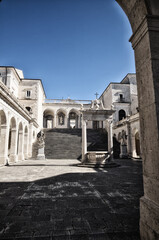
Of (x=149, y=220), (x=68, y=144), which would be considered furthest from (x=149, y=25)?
(x=68, y=144)

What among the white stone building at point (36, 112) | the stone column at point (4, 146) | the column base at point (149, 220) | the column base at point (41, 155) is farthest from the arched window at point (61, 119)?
the column base at point (149, 220)

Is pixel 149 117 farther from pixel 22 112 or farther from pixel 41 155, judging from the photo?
pixel 41 155

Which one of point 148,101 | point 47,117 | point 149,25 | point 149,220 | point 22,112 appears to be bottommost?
point 149,220

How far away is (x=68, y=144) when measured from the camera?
2195 cm

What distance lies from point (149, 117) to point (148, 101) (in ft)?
0.87

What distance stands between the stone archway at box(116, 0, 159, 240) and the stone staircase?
17.4 m

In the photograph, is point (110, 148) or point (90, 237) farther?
point (110, 148)

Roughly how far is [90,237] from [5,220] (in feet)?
5.68

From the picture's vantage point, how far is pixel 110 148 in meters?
12.5

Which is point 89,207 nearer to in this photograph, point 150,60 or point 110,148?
point 150,60

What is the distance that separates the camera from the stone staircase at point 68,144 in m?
19.5

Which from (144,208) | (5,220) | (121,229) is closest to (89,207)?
(121,229)

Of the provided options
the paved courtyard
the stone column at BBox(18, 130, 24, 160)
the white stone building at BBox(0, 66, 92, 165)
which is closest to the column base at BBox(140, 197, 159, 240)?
the paved courtyard

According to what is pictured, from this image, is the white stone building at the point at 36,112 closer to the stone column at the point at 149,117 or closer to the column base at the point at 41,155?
the column base at the point at 41,155
